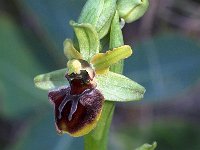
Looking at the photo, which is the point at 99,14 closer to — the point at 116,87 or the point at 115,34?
the point at 115,34

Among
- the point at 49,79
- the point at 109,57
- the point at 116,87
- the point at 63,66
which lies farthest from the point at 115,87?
the point at 63,66

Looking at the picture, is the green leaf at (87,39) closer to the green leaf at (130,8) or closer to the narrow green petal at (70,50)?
the narrow green petal at (70,50)

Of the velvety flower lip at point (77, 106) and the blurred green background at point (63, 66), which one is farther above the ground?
the velvety flower lip at point (77, 106)

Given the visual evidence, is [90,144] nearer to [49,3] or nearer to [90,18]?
[90,18]

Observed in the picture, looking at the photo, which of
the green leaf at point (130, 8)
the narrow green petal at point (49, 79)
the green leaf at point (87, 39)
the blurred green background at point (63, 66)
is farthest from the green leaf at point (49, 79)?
the blurred green background at point (63, 66)

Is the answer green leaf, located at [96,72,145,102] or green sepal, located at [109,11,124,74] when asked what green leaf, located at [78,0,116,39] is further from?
green leaf, located at [96,72,145,102]

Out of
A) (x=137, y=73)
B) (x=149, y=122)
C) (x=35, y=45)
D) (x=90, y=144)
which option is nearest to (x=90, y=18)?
(x=90, y=144)

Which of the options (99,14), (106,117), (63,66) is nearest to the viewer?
(99,14)

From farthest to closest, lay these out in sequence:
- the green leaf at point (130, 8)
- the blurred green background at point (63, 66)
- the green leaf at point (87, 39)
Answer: the blurred green background at point (63, 66) < the green leaf at point (130, 8) < the green leaf at point (87, 39)
